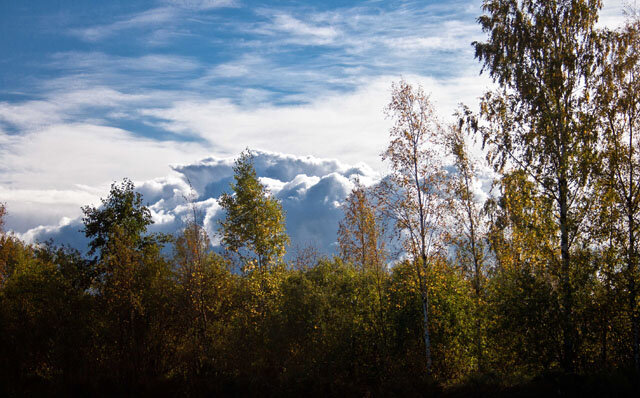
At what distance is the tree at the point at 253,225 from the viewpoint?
3700cm

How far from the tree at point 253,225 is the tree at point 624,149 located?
24.8m

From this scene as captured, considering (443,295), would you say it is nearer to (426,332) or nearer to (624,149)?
(426,332)

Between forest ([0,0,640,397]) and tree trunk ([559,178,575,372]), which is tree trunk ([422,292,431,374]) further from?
tree trunk ([559,178,575,372])

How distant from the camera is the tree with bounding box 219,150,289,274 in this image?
3700 cm

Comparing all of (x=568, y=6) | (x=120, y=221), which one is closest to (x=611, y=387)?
(x=568, y=6)

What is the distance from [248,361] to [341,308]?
5829 mm

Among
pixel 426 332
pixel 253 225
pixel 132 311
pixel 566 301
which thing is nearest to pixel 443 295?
pixel 426 332

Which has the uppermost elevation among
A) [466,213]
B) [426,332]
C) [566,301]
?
[466,213]

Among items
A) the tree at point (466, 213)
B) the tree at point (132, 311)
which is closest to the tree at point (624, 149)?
the tree at point (466, 213)

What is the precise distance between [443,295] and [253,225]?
19527 mm

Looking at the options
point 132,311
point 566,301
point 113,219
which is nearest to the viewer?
point 566,301

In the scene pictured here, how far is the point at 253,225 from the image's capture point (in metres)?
37.4

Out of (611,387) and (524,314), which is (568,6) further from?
(611,387)

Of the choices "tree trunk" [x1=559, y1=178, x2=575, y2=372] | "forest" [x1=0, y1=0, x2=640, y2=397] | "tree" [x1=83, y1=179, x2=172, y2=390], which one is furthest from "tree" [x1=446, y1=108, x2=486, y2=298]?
"tree" [x1=83, y1=179, x2=172, y2=390]
